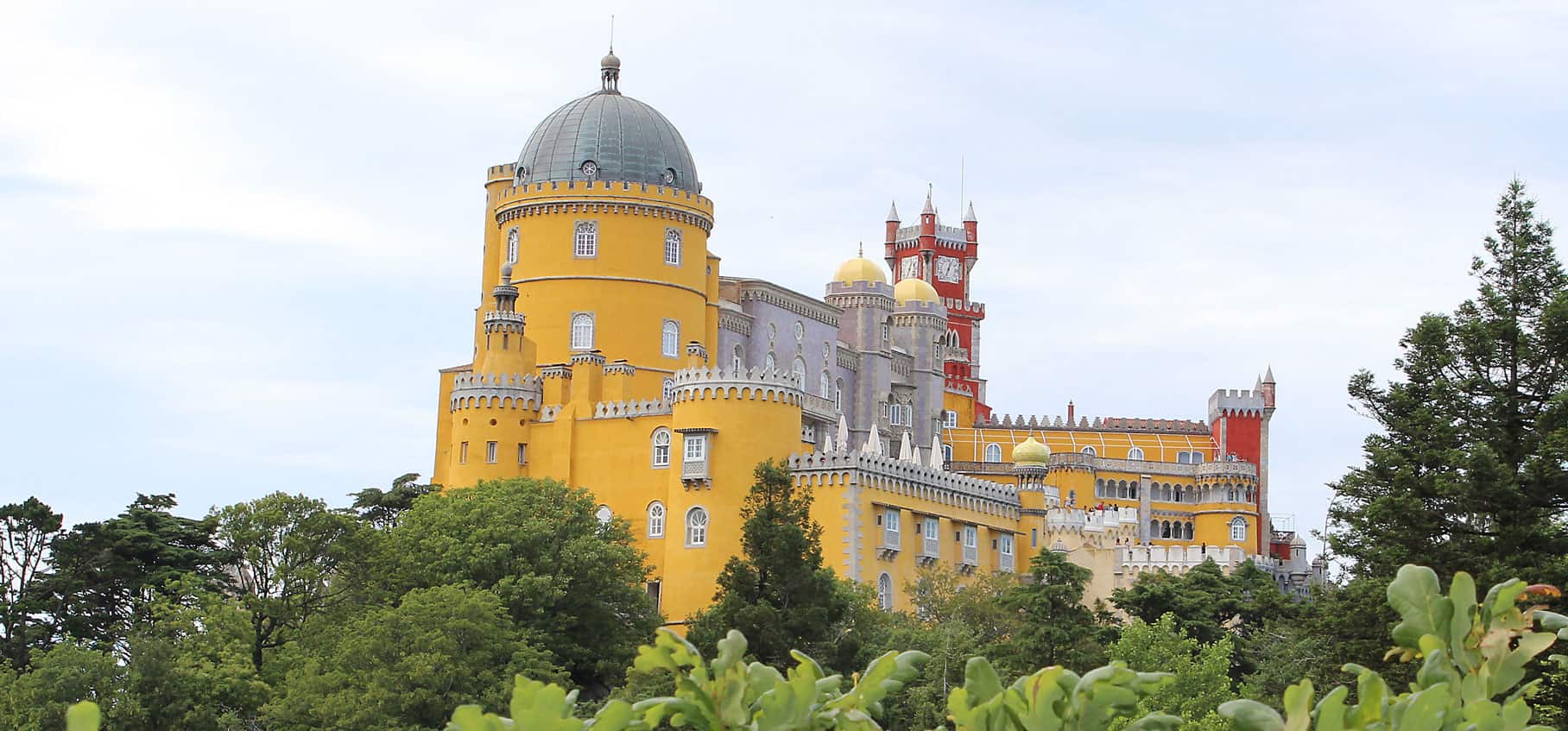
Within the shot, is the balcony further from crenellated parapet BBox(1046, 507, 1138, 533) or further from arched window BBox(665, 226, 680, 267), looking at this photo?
crenellated parapet BBox(1046, 507, 1138, 533)

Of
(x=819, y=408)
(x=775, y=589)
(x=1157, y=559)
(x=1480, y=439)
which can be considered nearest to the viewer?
(x=1480, y=439)

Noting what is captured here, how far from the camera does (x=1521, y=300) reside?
4725 cm

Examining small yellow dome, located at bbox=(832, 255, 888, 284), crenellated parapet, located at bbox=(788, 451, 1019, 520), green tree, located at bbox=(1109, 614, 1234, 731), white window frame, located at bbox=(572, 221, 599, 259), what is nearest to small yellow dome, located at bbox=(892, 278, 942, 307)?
small yellow dome, located at bbox=(832, 255, 888, 284)

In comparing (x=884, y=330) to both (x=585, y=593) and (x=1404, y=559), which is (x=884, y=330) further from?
(x=1404, y=559)

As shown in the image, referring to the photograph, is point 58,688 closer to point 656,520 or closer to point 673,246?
Result: point 656,520

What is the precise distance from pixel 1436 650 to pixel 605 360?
71783mm

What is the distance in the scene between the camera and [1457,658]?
428 inches

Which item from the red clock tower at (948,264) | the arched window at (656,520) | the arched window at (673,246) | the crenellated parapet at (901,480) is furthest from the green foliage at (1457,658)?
the red clock tower at (948,264)

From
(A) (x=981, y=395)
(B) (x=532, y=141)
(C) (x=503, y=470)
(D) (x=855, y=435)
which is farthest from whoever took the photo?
(A) (x=981, y=395)

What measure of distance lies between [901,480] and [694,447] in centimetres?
774

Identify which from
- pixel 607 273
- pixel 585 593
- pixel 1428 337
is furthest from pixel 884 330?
pixel 1428 337

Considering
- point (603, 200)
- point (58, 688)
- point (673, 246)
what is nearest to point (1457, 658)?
point (58, 688)

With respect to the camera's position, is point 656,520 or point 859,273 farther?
point 859,273

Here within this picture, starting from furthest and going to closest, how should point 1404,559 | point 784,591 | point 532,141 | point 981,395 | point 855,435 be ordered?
point 981,395 < point 855,435 < point 532,141 < point 784,591 < point 1404,559
